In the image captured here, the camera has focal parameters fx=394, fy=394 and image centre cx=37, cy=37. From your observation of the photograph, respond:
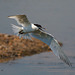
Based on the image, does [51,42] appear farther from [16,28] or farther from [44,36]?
[16,28]

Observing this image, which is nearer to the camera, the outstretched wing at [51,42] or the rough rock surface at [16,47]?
the outstretched wing at [51,42]

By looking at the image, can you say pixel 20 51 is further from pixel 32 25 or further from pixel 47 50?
pixel 32 25

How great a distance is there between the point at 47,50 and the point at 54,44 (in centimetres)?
600

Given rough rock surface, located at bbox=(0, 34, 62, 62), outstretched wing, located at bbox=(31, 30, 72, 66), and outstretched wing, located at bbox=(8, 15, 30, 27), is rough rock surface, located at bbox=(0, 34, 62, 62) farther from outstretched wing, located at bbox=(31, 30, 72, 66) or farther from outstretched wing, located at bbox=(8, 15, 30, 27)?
outstretched wing, located at bbox=(8, 15, 30, 27)

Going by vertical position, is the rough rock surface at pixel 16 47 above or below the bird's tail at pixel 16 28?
below

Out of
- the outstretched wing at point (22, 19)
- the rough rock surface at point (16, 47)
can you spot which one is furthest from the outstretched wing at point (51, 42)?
the rough rock surface at point (16, 47)

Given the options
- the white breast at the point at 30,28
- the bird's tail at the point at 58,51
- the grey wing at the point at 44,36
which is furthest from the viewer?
the grey wing at the point at 44,36

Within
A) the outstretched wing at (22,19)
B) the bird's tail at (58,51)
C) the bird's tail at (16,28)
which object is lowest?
the bird's tail at (58,51)

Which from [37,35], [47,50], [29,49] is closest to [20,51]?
[29,49]

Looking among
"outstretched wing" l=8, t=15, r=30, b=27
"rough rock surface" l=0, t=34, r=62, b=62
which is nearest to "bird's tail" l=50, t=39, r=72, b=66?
"outstretched wing" l=8, t=15, r=30, b=27

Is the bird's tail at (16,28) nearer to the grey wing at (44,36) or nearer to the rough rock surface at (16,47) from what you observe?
the grey wing at (44,36)

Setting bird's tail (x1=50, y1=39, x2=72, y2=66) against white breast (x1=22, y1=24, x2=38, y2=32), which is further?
white breast (x1=22, y1=24, x2=38, y2=32)

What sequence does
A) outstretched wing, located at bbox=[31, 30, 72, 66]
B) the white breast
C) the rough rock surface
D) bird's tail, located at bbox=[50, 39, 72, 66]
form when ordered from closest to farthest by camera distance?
bird's tail, located at bbox=[50, 39, 72, 66] → outstretched wing, located at bbox=[31, 30, 72, 66] → the white breast → the rough rock surface

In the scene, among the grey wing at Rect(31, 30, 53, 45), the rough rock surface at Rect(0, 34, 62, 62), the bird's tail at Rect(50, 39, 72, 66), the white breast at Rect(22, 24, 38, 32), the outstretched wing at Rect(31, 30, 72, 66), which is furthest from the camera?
the rough rock surface at Rect(0, 34, 62, 62)
